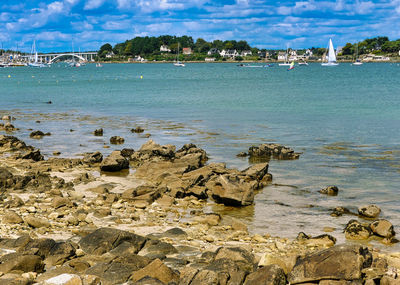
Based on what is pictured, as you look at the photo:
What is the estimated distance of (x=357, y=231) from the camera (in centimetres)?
1573

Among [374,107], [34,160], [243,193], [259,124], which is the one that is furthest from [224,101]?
[243,193]

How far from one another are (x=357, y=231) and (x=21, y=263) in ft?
32.3

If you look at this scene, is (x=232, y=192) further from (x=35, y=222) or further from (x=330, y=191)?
(x=35, y=222)

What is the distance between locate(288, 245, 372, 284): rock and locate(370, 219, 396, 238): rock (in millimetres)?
4633

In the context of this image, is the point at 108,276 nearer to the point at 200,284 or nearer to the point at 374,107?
the point at 200,284

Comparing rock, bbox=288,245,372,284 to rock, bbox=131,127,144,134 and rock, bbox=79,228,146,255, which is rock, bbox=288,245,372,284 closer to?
rock, bbox=79,228,146,255

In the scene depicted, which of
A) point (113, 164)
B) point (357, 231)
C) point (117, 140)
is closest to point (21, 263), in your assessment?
point (357, 231)

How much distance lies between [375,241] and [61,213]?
10065mm

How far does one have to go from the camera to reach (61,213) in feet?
55.6

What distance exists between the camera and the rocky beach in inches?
432

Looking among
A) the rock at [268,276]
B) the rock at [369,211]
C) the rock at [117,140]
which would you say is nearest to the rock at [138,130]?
the rock at [117,140]

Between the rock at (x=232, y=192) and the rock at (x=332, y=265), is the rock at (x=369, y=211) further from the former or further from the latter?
the rock at (x=332, y=265)

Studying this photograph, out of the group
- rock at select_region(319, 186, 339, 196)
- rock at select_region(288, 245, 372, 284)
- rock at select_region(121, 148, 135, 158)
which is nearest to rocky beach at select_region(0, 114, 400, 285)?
rock at select_region(288, 245, 372, 284)

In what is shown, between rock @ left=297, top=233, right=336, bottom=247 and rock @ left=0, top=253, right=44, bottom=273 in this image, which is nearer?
rock @ left=0, top=253, right=44, bottom=273
